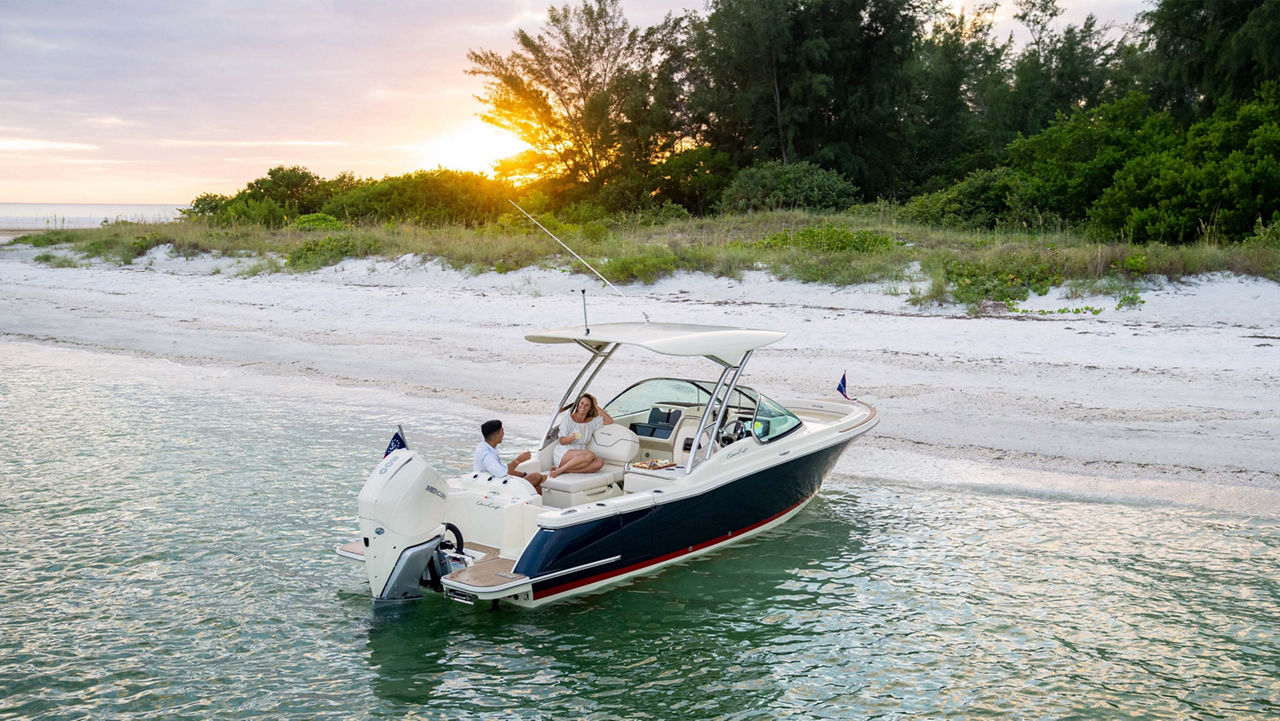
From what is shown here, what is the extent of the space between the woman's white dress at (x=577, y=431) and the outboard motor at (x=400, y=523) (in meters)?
1.55

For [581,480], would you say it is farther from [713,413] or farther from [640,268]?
[640,268]

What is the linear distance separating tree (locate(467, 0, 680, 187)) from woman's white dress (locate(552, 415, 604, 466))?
29.8 metres

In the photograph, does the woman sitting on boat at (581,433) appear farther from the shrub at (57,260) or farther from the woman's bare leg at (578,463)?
the shrub at (57,260)

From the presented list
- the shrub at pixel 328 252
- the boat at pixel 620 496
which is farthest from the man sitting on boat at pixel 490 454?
the shrub at pixel 328 252

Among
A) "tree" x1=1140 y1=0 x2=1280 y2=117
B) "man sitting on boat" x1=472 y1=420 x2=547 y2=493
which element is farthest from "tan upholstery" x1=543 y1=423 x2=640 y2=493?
"tree" x1=1140 y1=0 x2=1280 y2=117

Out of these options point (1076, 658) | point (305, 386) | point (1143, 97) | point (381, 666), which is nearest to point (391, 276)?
point (305, 386)

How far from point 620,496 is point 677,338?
49.9 inches

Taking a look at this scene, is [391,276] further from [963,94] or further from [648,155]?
[963,94]

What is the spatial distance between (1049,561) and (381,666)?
4.87m

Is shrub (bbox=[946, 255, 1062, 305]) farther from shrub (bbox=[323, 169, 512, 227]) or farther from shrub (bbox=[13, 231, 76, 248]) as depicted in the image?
shrub (bbox=[13, 231, 76, 248])

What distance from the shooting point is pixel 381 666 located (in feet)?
19.4

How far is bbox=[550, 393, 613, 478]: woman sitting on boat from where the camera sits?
7301mm

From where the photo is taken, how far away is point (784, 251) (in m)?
19.1

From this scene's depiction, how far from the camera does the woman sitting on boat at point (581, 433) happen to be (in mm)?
7301
